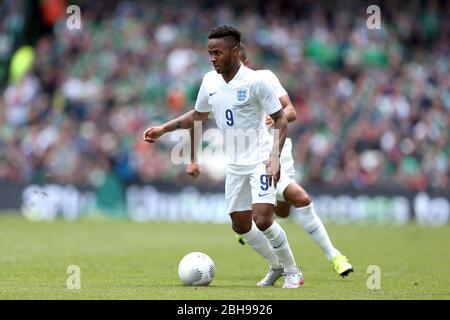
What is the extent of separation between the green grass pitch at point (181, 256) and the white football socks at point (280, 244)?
0.28 meters

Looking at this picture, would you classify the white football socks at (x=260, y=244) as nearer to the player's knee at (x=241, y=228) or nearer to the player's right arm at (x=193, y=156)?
the player's knee at (x=241, y=228)

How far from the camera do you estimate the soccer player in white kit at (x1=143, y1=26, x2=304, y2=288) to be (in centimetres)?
1019

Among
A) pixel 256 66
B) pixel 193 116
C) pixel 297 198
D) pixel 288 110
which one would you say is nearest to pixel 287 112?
pixel 288 110

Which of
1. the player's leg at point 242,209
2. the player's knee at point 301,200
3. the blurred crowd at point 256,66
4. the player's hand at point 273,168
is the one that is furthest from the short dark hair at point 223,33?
the blurred crowd at point 256,66

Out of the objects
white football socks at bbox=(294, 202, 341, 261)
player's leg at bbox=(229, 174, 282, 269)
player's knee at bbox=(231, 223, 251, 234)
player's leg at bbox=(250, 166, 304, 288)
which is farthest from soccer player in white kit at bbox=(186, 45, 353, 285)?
player's leg at bbox=(250, 166, 304, 288)

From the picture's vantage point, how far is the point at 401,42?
2770 centimetres

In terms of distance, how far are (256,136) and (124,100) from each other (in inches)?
646

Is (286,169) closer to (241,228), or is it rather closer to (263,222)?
(241,228)

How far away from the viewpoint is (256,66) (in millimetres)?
26078

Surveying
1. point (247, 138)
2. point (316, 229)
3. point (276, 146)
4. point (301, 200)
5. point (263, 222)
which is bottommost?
point (316, 229)

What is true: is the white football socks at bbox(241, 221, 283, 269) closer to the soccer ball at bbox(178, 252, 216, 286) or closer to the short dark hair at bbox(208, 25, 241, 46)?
the soccer ball at bbox(178, 252, 216, 286)

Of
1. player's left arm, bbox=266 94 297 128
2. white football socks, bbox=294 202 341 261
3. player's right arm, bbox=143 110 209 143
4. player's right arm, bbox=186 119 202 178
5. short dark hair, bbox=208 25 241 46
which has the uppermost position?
short dark hair, bbox=208 25 241 46

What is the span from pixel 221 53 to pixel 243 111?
0.65 m
